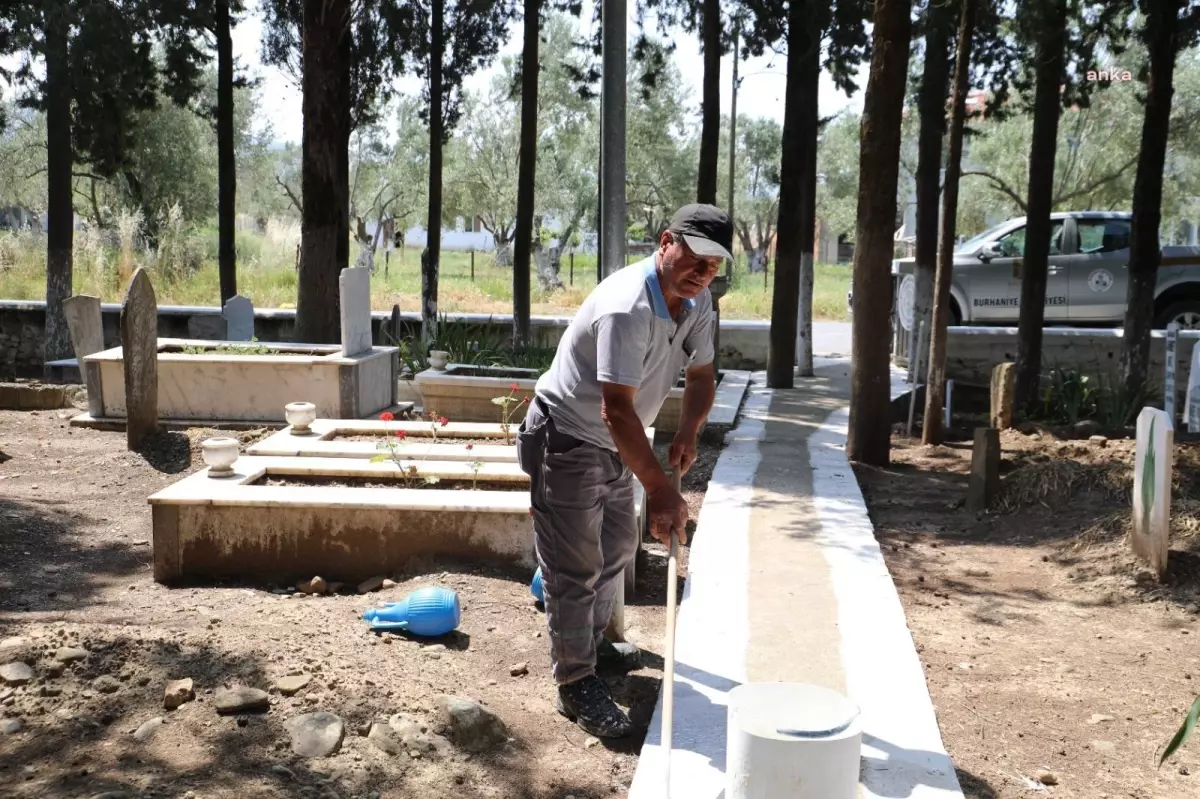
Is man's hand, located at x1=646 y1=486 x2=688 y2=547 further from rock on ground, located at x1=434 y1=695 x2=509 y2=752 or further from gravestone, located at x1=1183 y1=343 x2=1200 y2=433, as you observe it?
gravestone, located at x1=1183 y1=343 x2=1200 y2=433

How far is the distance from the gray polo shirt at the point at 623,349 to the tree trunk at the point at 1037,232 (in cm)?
808

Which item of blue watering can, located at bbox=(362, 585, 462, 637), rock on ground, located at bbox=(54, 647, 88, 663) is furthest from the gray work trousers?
rock on ground, located at bbox=(54, 647, 88, 663)

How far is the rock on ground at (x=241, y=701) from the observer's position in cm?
376

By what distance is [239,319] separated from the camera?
13.6 meters

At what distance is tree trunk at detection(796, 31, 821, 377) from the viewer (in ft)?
43.7

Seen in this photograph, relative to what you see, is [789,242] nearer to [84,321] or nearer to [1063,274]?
[1063,274]

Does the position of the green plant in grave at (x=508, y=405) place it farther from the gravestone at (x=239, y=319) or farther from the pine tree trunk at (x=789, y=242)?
the gravestone at (x=239, y=319)

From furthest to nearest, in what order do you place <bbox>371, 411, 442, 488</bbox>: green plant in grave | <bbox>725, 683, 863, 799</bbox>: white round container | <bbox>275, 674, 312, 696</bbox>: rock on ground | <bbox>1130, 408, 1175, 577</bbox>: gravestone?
<bbox>371, 411, 442, 488</bbox>: green plant in grave → <bbox>1130, 408, 1175, 577</bbox>: gravestone → <bbox>275, 674, 312, 696</bbox>: rock on ground → <bbox>725, 683, 863, 799</bbox>: white round container

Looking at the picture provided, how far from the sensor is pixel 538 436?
13.5 feet

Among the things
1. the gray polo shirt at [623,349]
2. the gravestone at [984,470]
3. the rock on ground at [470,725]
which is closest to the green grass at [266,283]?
the gravestone at [984,470]

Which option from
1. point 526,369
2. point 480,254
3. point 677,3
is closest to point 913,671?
point 526,369

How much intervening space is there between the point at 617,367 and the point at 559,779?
128cm

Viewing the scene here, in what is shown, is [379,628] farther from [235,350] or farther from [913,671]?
[235,350]

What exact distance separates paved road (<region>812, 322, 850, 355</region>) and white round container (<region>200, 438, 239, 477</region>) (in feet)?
42.2
